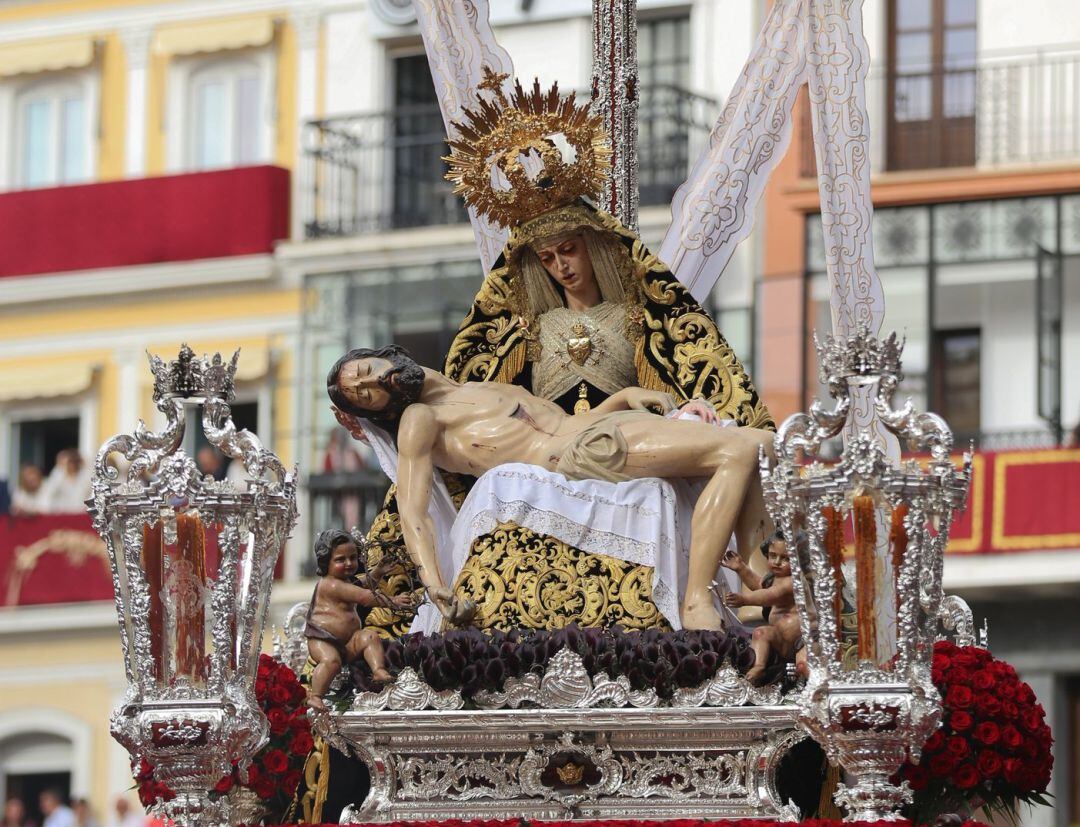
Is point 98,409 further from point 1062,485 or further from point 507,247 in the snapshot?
point 507,247

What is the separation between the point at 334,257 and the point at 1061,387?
22.1 feet

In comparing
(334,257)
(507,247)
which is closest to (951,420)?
(334,257)

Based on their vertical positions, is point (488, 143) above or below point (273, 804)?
above

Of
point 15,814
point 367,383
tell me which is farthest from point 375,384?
point 15,814

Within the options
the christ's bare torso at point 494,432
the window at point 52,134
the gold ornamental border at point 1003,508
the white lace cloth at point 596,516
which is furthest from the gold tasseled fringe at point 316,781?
the window at point 52,134

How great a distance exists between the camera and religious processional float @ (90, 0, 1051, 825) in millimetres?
10305

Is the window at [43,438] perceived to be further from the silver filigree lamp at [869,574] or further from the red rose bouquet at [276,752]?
the silver filigree lamp at [869,574]

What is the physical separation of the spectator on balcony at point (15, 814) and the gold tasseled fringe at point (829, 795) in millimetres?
16014

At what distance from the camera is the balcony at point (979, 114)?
26906 millimetres

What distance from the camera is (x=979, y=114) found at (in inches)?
1069

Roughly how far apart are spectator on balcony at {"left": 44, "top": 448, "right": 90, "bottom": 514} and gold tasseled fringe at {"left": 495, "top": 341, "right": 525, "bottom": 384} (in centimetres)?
1698

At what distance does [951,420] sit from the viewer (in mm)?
26562

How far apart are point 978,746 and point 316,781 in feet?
7.89

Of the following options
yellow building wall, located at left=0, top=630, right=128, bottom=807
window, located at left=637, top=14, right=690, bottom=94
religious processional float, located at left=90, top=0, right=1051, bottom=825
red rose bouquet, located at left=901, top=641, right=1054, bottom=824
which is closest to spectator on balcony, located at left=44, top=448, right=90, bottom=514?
yellow building wall, located at left=0, top=630, right=128, bottom=807
